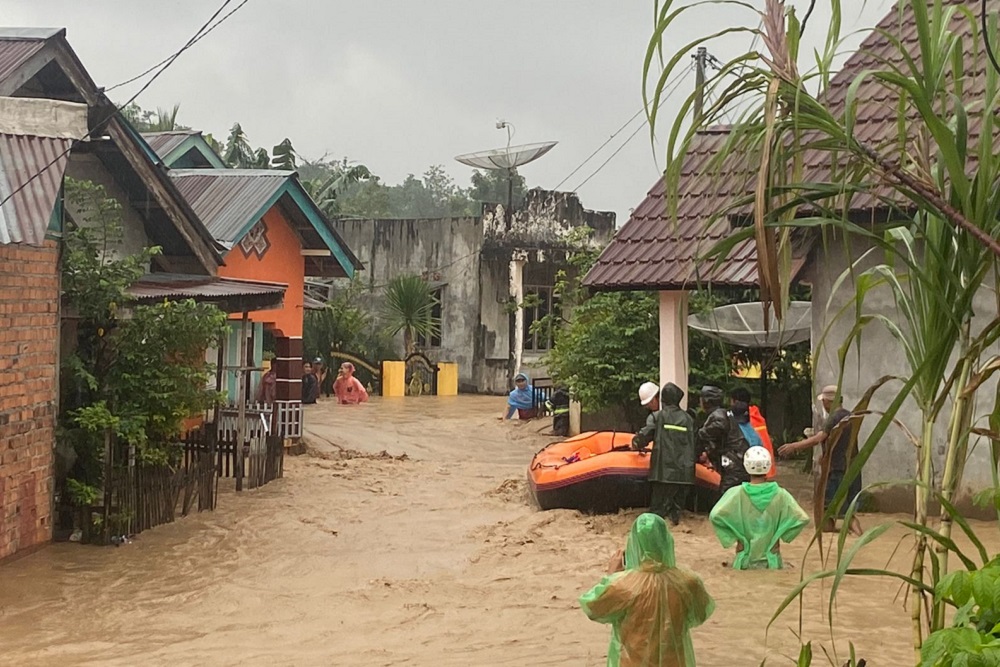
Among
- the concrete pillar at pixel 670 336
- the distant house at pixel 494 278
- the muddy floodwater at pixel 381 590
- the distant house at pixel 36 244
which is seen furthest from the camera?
the distant house at pixel 494 278

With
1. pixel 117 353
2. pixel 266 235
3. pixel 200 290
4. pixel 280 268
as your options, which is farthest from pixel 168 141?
pixel 117 353

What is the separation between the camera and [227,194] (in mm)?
17266

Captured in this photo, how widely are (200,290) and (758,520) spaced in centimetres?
659

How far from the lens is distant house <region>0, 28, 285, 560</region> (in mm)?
9125

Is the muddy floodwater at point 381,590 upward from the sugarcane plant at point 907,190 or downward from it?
downward

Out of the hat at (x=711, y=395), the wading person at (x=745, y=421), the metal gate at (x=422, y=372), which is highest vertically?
the metal gate at (x=422, y=372)

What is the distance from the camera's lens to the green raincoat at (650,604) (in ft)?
17.1

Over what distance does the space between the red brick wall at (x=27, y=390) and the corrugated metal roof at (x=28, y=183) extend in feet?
2.38

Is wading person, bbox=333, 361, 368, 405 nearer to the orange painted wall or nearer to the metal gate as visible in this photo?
the metal gate

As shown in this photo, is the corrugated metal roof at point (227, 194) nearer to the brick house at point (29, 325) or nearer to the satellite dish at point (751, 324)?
the brick house at point (29, 325)

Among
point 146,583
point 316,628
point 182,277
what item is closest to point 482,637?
point 316,628

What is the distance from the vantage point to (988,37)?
3.04 m

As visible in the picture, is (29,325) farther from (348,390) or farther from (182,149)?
(348,390)

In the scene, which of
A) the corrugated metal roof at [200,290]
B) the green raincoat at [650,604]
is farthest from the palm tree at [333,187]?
the green raincoat at [650,604]
